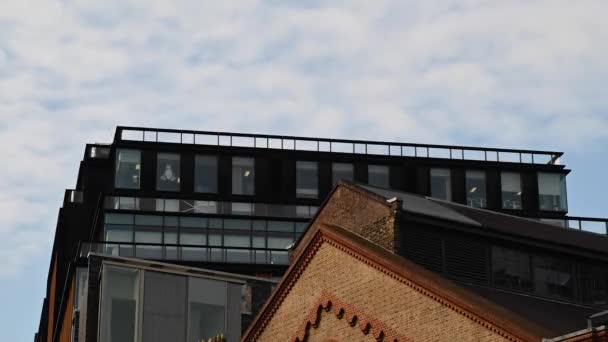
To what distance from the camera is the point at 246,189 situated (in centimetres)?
8438

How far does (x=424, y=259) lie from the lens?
127 feet

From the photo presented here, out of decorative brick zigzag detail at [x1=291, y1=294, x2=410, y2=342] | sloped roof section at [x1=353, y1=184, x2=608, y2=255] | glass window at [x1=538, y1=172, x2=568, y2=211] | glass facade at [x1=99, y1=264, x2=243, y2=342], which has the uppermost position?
glass window at [x1=538, y1=172, x2=568, y2=211]

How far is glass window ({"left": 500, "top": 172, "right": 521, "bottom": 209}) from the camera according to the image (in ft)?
287

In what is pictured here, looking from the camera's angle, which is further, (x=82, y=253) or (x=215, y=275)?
(x=82, y=253)

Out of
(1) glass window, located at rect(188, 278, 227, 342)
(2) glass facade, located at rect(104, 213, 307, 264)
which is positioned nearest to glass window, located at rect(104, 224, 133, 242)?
(2) glass facade, located at rect(104, 213, 307, 264)

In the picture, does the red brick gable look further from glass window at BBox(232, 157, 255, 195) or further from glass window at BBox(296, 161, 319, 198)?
glass window at BBox(296, 161, 319, 198)

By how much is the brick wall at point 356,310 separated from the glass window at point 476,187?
4668 centimetres

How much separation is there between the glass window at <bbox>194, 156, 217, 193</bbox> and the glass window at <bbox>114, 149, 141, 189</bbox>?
12.4 ft

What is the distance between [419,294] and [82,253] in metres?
47.8

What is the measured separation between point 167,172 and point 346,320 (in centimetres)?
4762

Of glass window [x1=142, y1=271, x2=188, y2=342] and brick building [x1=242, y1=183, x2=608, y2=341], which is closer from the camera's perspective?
brick building [x1=242, y1=183, x2=608, y2=341]

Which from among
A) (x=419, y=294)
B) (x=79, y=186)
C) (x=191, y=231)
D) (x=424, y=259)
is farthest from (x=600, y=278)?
(x=79, y=186)

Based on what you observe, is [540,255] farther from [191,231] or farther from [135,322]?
[191,231]

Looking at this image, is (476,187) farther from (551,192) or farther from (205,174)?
(205,174)
